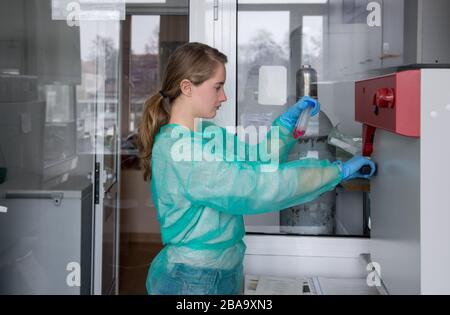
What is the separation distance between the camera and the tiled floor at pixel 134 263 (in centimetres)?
289

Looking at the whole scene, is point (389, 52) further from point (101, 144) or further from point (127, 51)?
point (127, 51)

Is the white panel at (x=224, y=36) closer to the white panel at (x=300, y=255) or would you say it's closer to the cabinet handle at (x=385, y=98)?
the white panel at (x=300, y=255)

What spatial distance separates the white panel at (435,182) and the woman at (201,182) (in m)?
0.29

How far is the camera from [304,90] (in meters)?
1.58

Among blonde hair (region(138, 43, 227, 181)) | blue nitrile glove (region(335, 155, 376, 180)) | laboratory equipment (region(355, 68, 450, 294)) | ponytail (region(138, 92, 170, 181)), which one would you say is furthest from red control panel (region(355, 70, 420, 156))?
ponytail (region(138, 92, 170, 181))

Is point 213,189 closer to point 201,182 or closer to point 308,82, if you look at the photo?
point 201,182

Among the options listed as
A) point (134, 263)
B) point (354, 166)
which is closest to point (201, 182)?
point (354, 166)

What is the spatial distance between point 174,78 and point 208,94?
89 mm

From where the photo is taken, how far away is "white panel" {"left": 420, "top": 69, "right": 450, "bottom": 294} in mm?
897

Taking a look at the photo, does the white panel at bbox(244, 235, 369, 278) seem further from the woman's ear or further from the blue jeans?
the woman's ear

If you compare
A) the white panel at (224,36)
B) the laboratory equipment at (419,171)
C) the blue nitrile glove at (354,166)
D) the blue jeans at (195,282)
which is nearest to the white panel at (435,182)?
the laboratory equipment at (419,171)

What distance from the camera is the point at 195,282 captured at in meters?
1.29

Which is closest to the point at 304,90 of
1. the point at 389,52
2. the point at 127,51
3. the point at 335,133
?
the point at 335,133

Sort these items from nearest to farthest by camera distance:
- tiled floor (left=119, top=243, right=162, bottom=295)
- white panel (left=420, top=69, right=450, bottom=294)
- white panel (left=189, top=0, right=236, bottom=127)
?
white panel (left=420, top=69, right=450, bottom=294)
white panel (left=189, top=0, right=236, bottom=127)
tiled floor (left=119, top=243, right=162, bottom=295)
